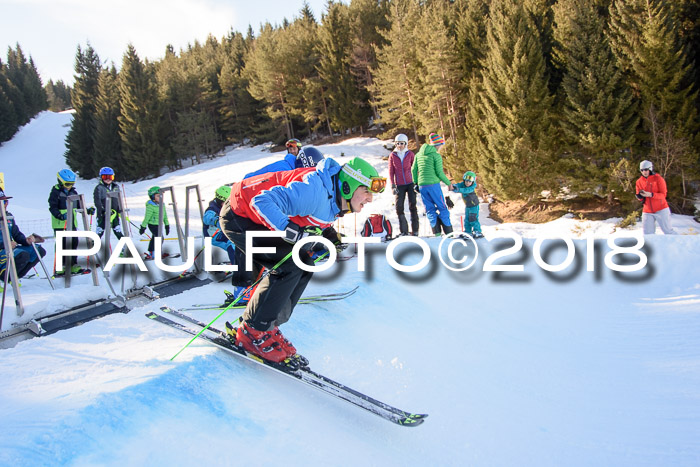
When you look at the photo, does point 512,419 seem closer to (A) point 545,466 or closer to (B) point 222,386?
(A) point 545,466

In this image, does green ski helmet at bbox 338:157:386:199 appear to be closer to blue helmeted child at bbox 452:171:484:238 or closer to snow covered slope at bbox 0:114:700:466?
snow covered slope at bbox 0:114:700:466

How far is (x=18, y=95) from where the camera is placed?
57.8 m

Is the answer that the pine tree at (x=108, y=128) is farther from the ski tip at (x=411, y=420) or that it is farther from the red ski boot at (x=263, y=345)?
the ski tip at (x=411, y=420)

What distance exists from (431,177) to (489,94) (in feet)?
48.7

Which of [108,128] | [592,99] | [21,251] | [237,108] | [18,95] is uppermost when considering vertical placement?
[18,95]

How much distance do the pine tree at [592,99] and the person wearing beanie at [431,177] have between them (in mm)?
12909

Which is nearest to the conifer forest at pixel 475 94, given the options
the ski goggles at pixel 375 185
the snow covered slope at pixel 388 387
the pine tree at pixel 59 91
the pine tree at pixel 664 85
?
the pine tree at pixel 664 85

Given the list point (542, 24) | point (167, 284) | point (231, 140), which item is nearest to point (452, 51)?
point (542, 24)

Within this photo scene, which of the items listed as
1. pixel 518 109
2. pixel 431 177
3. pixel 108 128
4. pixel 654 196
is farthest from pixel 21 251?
pixel 108 128

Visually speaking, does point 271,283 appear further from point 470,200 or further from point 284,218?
point 470,200

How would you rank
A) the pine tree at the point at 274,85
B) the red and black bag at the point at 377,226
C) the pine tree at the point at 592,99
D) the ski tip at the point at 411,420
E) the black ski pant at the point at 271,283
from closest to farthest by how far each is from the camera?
the ski tip at the point at 411,420 → the black ski pant at the point at 271,283 → the red and black bag at the point at 377,226 → the pine tree at the point at 592,99 → the pine tree at the point at 274,85

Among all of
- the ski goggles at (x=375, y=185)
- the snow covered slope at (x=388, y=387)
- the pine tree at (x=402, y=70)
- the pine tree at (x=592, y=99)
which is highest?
the pine tree at (x=402, y=70)

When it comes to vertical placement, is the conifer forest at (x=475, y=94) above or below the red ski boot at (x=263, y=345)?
above

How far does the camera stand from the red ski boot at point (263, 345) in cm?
312
